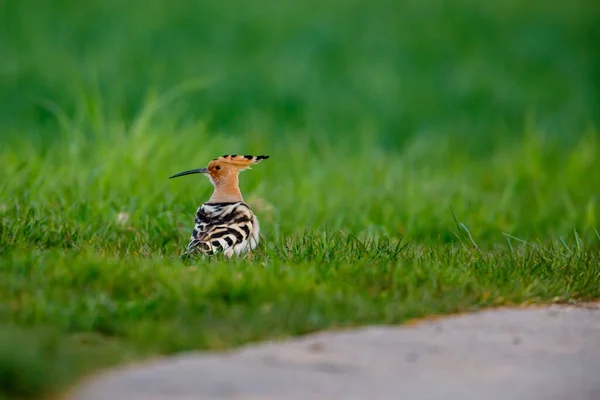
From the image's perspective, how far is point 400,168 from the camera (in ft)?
38.9

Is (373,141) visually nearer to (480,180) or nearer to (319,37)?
(480,180)

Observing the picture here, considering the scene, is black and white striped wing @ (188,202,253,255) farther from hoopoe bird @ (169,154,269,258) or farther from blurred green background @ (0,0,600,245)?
blurred green background @ (0,0,600,245)

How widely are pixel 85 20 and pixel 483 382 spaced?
12301 millimetres

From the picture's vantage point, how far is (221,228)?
275 inches

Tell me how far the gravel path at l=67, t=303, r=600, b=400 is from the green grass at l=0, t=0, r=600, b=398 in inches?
10.0

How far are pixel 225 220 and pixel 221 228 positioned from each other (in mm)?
112

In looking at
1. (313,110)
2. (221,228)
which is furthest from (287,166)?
(221,228)

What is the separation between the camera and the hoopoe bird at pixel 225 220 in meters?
6.91

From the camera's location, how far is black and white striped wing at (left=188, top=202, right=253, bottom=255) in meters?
6.90

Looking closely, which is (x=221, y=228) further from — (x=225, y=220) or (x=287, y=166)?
(x=287, y=166)

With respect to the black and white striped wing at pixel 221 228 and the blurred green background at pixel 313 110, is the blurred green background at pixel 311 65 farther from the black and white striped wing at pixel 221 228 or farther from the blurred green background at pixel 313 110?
the black and white striped wing at pixel 221 228

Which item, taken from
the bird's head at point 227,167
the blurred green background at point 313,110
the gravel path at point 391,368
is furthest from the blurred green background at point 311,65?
the gravel path at point 391,368

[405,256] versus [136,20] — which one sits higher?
[136,20]

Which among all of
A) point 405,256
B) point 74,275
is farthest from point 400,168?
point 74,275
